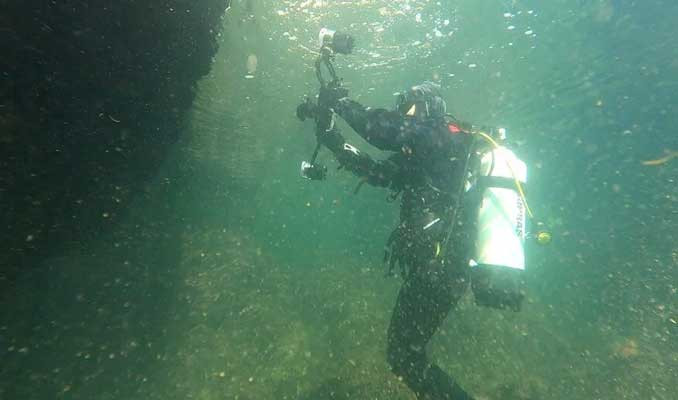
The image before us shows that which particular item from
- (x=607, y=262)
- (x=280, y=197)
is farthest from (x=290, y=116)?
(x=280, y=197)

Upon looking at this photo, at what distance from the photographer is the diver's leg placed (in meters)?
4.14

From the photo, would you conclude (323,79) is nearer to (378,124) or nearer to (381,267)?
(378,124)

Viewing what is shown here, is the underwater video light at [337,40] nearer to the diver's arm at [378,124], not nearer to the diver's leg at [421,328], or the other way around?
the diver's arm at [378,124]

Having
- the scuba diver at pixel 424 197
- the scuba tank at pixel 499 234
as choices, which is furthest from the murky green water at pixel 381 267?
the scuba diver at pixel 424 197

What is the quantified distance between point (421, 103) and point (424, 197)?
4.20ft

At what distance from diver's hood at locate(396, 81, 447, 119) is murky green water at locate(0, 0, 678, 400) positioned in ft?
4.00

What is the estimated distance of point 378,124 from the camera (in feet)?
13.3

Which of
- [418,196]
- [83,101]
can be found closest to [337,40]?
[418,196]

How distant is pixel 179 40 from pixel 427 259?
257 inches

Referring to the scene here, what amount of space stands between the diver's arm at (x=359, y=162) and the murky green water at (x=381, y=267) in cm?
180

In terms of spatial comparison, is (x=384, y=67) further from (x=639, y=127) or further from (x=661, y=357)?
(x=661, y=357)

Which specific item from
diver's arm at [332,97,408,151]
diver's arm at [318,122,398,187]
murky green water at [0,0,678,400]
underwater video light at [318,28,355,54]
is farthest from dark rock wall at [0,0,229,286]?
diver's arm at [332,97,408,151]

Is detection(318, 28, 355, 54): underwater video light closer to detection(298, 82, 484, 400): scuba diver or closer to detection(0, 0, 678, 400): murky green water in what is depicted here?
detection(298, 82, 484, 400): scuba diver

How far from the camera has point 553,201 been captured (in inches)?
1072
